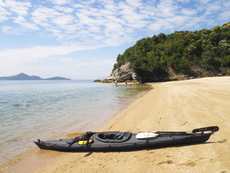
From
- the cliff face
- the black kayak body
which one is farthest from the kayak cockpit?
the cliff face

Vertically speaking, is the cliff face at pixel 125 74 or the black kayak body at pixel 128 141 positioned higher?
the cliff face at pixel 125 74

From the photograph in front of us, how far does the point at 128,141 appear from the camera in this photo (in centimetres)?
517

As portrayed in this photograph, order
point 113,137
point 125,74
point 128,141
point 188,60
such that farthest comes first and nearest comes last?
point 125,74, point 188,60, point 113,137, point 128,141

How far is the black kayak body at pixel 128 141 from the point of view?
4.79m

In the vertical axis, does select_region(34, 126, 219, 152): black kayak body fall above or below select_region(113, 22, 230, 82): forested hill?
below


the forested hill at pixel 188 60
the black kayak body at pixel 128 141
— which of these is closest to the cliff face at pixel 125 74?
the forested hill at pixel 188 60

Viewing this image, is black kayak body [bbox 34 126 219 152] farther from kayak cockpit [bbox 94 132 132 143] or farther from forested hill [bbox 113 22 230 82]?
forested hill [bbox 113 22 230 82]

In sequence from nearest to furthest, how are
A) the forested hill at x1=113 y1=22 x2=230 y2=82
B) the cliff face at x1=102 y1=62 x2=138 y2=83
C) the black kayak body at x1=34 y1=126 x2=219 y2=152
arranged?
the black kayak body at x1=34 y1=126 x2=219 y2=152 < the forested hill at x1=113 y1=22 x2=230 y2=82 < the cliff face at x1=102 y1=62 x2=138 y2=83

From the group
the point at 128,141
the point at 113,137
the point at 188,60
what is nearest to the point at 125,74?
the point at 188,60

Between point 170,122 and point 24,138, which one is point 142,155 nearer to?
point 170,122

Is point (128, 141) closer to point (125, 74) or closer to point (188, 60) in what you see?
point (125, 74)

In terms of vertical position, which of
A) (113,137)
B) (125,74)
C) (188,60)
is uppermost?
(188,60)

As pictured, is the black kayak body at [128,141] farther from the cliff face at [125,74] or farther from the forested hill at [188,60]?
the cliff face at [125,74]

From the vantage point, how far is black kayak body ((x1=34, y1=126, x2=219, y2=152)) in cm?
479
